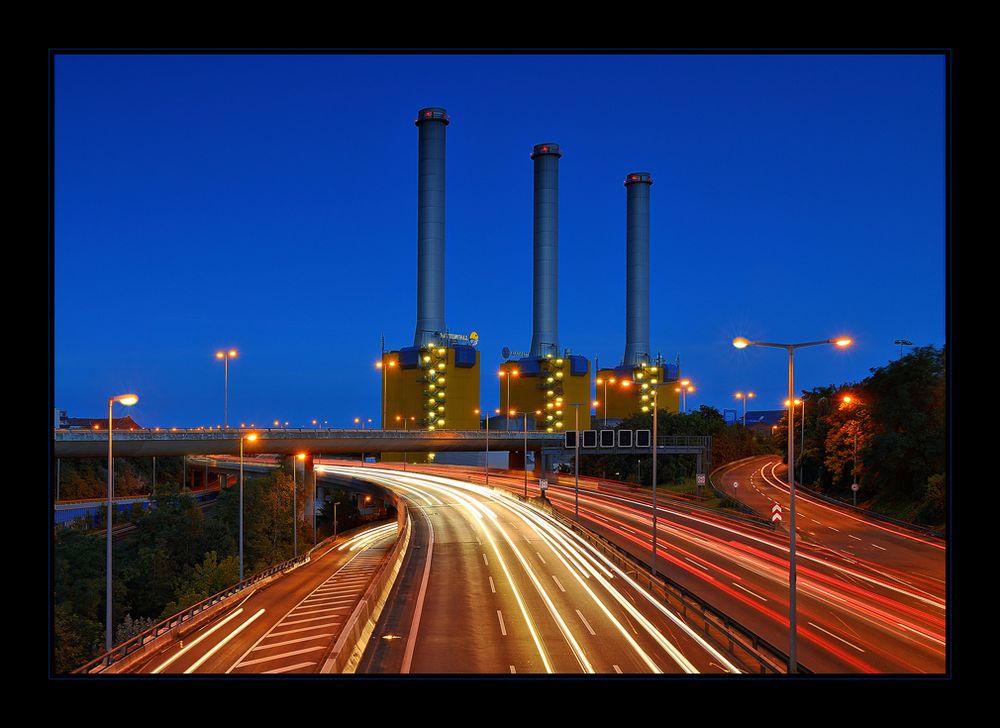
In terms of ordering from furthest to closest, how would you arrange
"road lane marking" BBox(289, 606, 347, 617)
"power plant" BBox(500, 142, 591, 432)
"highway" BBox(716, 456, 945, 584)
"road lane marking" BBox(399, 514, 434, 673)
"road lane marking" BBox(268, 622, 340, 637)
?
1. "power plant" BBox(500, 142, 591, 432)
2. "highway" BBox(716, 456, 945, 584)
3. "road lane marking" BBox(289, 606, 347, 617)
4. "road lane marking" BBox(268, 622, 340, 637)
5. "road lane marking" BBox(399, 514, 434, 673)

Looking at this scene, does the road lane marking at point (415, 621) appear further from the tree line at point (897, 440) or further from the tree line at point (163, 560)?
the tree line at point (897, 440)

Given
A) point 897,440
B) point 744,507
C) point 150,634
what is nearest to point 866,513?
point 897,440

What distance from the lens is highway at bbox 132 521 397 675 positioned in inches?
951

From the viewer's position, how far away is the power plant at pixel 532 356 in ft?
433

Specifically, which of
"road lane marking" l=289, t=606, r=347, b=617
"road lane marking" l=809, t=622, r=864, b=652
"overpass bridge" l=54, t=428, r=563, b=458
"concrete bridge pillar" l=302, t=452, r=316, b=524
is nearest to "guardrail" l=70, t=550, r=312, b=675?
"road lane marking" l=289, t=606, r=347, b=617

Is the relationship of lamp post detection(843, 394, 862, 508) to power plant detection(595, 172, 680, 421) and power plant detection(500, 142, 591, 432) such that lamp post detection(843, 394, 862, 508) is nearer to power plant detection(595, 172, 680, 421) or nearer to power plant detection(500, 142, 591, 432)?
power plant detection(500, 142, 591, 432)

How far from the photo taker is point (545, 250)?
143 m

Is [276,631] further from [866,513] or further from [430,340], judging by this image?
[430,340]

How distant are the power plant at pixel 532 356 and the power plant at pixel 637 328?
201mm

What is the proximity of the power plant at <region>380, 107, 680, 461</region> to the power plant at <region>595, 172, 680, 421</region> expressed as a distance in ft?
0.66

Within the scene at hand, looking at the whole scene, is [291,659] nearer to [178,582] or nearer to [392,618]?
[392,618]

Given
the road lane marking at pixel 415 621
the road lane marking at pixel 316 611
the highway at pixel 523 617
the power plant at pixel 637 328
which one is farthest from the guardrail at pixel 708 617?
the power plant at pixel 637 328
